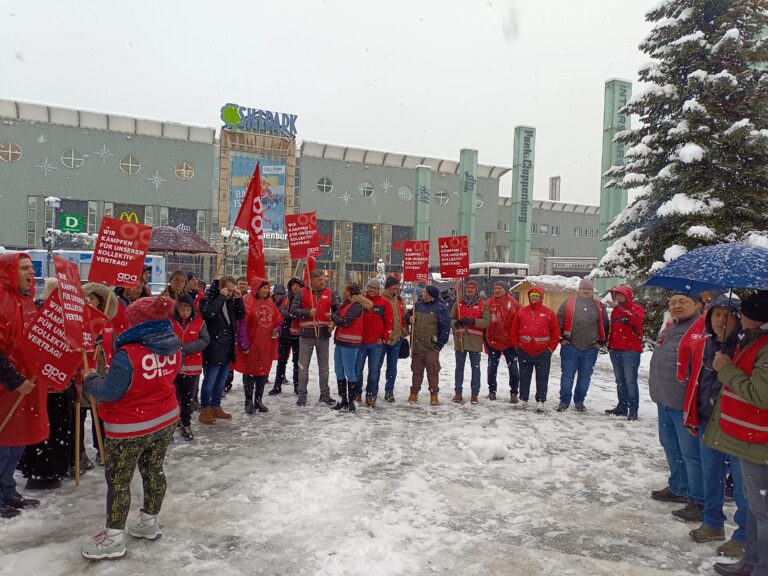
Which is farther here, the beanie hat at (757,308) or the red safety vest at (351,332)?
the red safety vest at (351,332)

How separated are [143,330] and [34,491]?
2.48 m

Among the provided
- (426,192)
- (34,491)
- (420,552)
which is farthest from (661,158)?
(426,192)

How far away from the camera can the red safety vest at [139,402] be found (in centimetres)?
357

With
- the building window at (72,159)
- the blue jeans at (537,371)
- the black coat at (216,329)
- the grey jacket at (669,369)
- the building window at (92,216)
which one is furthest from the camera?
the building window at (92,216)

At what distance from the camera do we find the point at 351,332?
8125mm

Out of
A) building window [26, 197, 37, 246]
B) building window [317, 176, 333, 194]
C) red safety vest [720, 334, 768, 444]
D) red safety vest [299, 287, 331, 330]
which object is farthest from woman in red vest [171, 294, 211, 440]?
building window [317, 176, 333, 194]

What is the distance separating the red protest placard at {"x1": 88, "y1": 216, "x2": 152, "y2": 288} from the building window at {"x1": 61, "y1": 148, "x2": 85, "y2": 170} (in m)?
36.4

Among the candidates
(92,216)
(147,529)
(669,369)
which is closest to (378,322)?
(669,369)

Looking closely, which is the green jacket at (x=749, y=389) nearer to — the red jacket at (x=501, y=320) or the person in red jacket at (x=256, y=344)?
the red jacket at (x=501, y=320)

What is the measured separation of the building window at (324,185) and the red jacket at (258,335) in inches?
1435

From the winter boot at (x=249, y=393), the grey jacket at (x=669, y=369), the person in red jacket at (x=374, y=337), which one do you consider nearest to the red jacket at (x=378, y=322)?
Answer: the person in red jacket at (x=374, y=337)

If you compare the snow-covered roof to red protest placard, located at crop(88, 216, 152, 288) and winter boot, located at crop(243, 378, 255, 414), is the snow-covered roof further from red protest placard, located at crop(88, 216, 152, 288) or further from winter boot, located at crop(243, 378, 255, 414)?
red protest placard, located at crop(88, 216, 152, 288)

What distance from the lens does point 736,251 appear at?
371 cm

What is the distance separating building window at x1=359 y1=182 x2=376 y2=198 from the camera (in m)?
45.1
